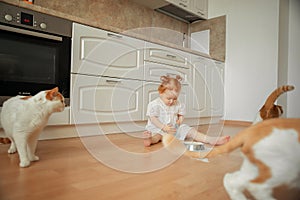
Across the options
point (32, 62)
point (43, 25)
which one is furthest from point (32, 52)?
point (43, 25)

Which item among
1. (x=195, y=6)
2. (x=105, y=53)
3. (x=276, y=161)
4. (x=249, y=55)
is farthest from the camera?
(x=195, y=6)

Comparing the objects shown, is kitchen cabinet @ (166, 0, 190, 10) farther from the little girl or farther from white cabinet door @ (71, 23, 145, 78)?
the little girl

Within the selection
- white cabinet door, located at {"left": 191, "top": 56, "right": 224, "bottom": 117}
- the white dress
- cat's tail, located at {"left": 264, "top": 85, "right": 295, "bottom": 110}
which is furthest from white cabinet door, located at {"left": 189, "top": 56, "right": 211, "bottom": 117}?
cat's tail, located at {"left": 264, "top": 85, "right": 295, "bottom": 110}

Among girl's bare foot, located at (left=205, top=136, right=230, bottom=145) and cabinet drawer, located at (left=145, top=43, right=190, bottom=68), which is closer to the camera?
girl's bare foot, located at (left=205, top=136, right=230, bottom=145)

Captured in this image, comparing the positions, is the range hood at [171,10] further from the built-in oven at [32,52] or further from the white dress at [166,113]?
the white dress at [166,113]

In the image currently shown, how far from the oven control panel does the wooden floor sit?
0.65 meters

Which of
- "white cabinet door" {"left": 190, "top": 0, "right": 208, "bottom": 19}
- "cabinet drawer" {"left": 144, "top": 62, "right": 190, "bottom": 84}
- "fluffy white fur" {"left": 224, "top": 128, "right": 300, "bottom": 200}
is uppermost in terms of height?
"white cabinet door" {"left": 190, "top": 0, "right": 208, "bottom": 19}

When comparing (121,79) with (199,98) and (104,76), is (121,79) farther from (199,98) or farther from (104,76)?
(199,98)

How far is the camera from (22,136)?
2.62ft

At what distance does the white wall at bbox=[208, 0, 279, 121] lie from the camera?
225 cm

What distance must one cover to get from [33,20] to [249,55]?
7.04 feet

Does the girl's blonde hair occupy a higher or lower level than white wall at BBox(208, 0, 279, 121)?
lower

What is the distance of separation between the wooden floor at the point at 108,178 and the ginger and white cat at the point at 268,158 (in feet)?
0.20

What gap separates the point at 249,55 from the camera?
2.42 m
